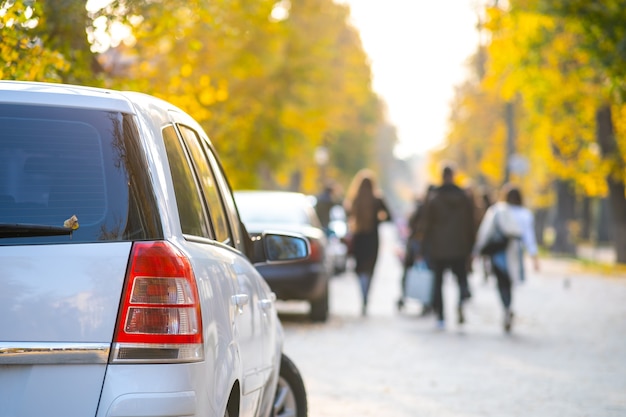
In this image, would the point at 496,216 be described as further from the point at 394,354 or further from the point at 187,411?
the point at 187,411

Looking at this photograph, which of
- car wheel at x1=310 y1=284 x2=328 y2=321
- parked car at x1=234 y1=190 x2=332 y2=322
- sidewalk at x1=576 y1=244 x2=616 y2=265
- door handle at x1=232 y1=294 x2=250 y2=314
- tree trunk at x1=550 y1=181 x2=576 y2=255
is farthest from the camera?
tree trunk at x1=550 y1=181 x2=576 y2=255

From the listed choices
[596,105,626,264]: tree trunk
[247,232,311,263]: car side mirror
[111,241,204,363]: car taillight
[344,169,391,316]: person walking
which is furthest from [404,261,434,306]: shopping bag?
[596,105,626,264]: tree trunk

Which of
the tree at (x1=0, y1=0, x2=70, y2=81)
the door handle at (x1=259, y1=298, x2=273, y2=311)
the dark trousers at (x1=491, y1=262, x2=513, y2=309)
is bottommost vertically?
the door handle at (x1=259, y1=298, x2=273, y2=311)

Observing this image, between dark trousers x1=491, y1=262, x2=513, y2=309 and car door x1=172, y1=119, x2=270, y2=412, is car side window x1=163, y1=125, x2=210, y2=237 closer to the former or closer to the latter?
car door x1=172, y1=119, x2=270, y2=412

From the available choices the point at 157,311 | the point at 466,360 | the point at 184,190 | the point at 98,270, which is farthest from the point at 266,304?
the point at 466,360

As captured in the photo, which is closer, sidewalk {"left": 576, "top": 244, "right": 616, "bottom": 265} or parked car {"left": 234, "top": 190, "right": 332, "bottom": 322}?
parked car {"left": 234, "top": 190, "right": 332, "bottom": 322}

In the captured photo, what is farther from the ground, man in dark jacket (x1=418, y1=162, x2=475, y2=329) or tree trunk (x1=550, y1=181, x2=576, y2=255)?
tree trunk (x1=550, y1=181, x2=576, y2=255)

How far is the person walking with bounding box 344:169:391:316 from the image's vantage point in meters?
17.8

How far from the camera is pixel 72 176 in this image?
395 cm

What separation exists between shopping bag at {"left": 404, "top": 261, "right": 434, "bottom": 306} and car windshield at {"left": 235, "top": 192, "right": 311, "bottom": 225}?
177 cm

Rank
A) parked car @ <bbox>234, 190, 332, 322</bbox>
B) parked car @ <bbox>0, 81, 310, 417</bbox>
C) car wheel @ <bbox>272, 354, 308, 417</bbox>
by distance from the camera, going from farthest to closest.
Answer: parked car @ <bbox>234, 190, 332, 322</bbox>
car wheel @ <bbox>272, 354, 308, 417</bbox>
parked car @ <bbox>0, 81, 310, 417</bbox>

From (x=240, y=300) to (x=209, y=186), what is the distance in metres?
0.58

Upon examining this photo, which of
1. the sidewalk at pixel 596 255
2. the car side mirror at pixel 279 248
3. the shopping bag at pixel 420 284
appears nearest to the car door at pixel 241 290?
the car side mirror at pixel 279 248

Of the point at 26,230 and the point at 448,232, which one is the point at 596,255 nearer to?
the point at 448,232
